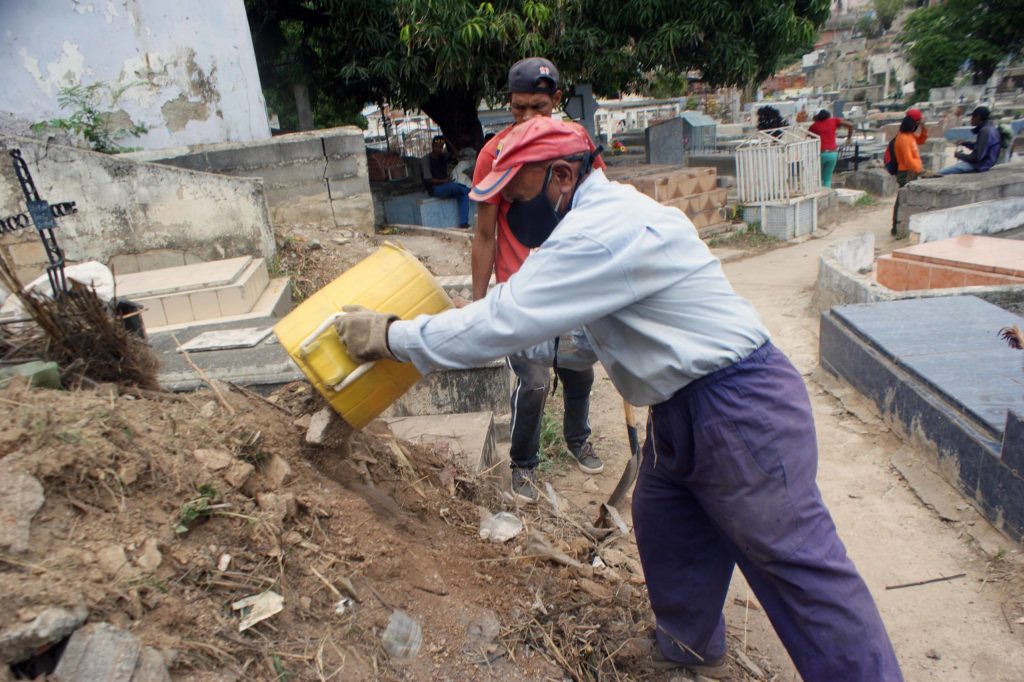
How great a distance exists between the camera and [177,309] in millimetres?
4891

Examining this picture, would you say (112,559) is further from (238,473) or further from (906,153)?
(906,153)

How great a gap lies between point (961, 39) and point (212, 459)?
118 feet

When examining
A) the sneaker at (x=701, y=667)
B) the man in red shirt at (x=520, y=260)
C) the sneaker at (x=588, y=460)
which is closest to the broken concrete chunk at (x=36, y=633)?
the sneaker at (x=701, y=667)

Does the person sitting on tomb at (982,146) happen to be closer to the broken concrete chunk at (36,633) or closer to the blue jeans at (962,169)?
the blue jeans at (962,169)

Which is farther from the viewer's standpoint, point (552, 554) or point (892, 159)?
point (892, 159)

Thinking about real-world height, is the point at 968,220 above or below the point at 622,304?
below

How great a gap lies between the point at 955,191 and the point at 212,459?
9.57 meters

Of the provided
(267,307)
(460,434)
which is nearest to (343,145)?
(267,307)

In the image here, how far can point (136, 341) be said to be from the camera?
2.84 meters

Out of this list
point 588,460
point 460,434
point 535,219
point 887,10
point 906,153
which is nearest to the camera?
point 535,219

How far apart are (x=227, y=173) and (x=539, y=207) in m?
5.45

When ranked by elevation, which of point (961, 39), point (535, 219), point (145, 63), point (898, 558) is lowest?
point (898, 558)

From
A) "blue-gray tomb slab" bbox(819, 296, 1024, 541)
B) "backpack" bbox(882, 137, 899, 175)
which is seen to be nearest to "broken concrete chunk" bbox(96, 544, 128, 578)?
"blue-gray tomb slab" bbox(819, 296, 1024, 541)

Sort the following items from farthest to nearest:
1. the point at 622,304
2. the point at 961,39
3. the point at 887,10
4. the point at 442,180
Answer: the point at 887,10, the point at 961,39, the point at 442,180, the point at 622,304
